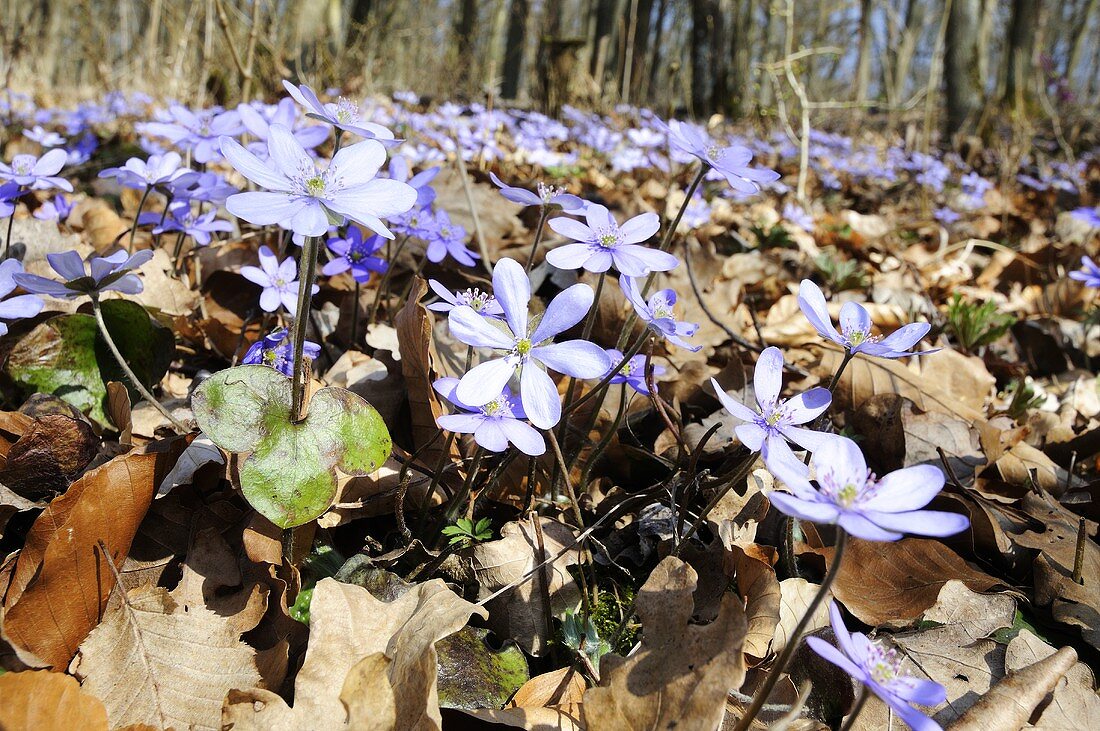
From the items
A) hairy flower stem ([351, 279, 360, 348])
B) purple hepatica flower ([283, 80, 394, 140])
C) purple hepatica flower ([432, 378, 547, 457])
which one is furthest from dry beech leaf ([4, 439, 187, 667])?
hairy flower stem ([351, 279, 360, 348])

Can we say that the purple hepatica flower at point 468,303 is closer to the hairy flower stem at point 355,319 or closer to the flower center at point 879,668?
the hairy flower stem at point 355,319

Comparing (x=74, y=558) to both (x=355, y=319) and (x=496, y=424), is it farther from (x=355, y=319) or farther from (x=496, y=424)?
(x=355, y=319)

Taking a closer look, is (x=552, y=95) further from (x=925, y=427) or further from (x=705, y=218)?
(x=925, y=427)

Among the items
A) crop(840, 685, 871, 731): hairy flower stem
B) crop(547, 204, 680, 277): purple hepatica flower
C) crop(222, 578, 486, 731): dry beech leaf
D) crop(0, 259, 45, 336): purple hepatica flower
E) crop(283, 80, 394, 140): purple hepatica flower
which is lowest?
crop(222, 578, 486, 731): dry beech leaf

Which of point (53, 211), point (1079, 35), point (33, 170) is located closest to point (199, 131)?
point (33, 170)

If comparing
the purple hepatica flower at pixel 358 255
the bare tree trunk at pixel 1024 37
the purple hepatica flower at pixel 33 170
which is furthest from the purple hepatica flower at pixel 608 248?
the bare tree trunk at pixel 1024 37

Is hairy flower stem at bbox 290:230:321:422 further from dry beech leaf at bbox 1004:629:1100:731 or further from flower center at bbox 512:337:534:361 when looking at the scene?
dry beech leaf at bbox 1004:629:1100:731
